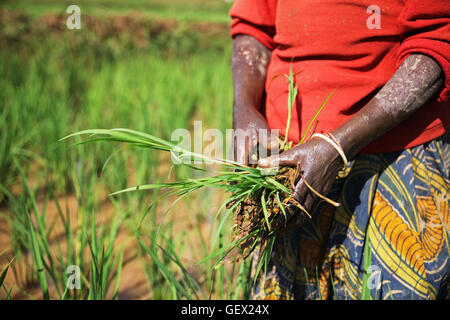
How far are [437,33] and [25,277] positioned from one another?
167cm

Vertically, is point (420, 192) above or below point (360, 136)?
below

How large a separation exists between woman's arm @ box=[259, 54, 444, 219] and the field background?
0.24 metres

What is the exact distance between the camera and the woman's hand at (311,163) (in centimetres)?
74

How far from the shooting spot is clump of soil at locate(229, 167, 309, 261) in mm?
764

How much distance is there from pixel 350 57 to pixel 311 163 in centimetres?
30

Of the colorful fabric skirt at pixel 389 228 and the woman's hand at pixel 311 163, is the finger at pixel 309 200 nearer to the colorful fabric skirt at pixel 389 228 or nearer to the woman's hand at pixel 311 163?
the woman's hand at pixel 311 163

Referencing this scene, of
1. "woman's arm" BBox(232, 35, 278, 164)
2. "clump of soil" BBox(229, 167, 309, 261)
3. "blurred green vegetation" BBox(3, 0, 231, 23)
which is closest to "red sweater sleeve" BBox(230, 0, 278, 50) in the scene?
"woman's arm" BBox(232, 35, 278, 164)

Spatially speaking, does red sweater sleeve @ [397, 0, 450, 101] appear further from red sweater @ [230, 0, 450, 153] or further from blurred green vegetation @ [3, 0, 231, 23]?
blurred green vegetation @ [3, 0, 231, 23]

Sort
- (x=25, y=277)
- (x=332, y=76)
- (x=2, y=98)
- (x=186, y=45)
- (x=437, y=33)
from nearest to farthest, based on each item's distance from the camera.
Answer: (x=437, y=33)
(x=332, y=76)
(x=25, y=277)
(x=2, y=98)
(x=186, y=45)

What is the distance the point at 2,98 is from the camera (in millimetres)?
2355

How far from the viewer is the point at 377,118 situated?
738 millimetres

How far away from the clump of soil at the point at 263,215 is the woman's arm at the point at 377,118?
0.11 feet
